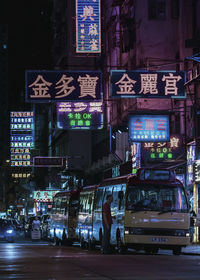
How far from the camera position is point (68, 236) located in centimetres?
3625

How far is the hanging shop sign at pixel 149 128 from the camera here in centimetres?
3716

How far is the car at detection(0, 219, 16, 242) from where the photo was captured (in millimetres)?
44562

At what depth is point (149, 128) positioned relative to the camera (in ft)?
123

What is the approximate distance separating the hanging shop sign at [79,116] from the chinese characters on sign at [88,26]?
4.95 meters

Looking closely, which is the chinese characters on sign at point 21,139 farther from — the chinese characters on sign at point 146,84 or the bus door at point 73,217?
the chinese characters on sign at point 146,84

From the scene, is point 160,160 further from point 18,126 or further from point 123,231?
point 18,126

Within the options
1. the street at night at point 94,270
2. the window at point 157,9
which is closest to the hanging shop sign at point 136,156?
the window at point 157,9

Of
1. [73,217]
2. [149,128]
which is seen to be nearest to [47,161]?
[149,128]

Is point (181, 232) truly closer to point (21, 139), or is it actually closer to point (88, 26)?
point (88, 26)

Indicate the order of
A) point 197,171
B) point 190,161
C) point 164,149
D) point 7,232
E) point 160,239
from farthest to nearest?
point 7,232 → point 164,149 → point 190,161 → point 197,171 → point 160,239

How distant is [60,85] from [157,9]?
15.7 metres

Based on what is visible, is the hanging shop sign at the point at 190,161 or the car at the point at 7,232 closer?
the hanging shop sign at the point at 190,161

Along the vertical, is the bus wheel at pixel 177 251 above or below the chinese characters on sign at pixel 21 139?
below

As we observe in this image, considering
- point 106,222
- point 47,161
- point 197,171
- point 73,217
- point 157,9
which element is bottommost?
point 106,222
